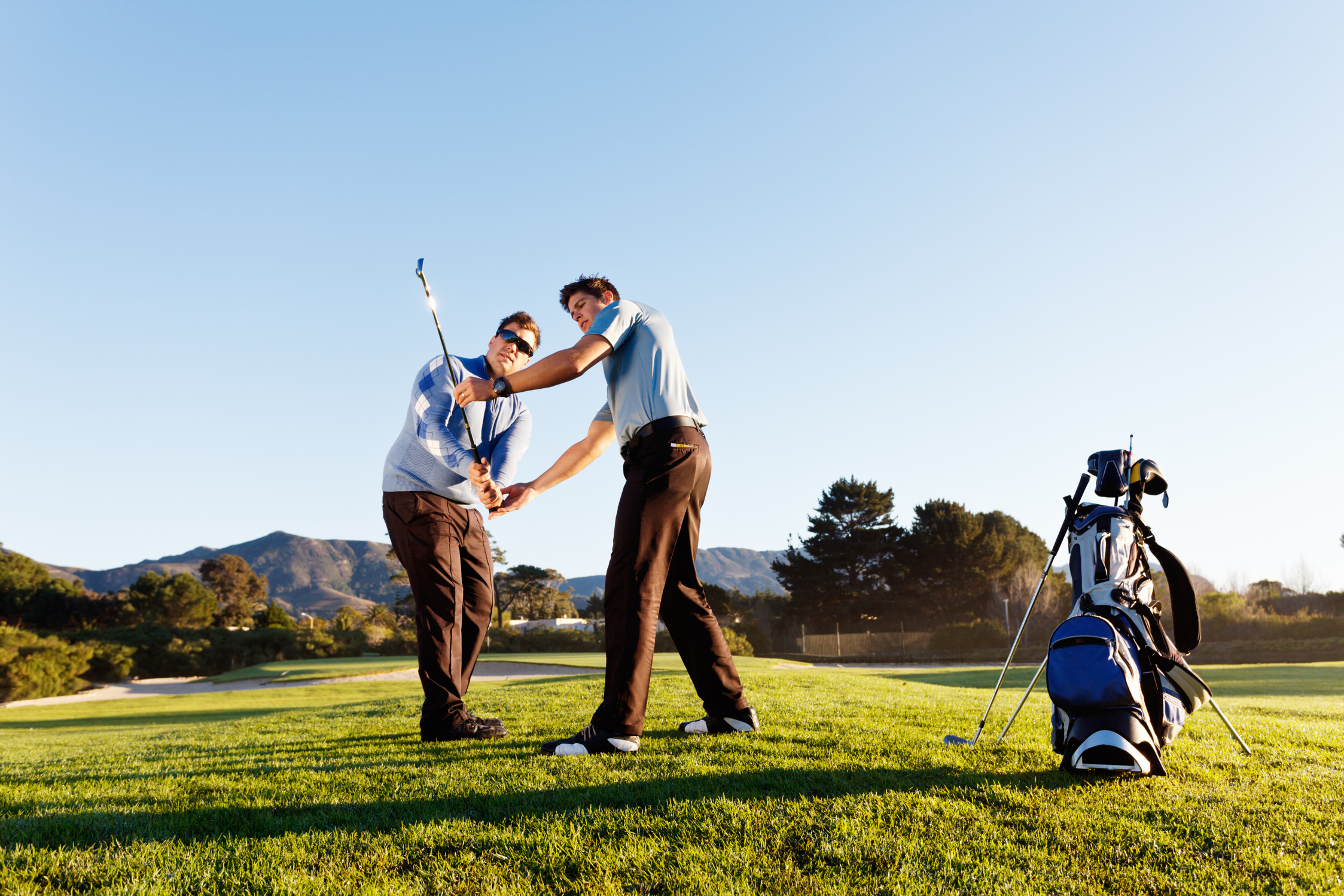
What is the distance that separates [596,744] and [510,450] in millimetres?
1934

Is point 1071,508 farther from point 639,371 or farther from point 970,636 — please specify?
point 970,636

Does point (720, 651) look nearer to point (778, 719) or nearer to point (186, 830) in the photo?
point (778, 719)

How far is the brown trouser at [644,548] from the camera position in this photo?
3.15m

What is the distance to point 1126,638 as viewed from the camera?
102 inches

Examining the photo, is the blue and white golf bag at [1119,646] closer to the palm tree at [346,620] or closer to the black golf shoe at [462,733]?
the black golf shoe at [462,733]

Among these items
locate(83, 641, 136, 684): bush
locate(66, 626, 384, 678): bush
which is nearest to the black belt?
locate(83, 641, 136, 684): bush

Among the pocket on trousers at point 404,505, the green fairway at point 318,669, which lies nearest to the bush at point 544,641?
the green fairway at point 318,669

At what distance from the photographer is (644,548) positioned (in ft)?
10.5

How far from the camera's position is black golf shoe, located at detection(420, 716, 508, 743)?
367 cm

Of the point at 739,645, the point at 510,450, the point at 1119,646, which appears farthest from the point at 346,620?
the point at 1119,646

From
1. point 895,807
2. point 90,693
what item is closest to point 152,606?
point 90,693

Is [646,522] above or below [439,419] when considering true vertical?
below

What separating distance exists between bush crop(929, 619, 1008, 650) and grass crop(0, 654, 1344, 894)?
30.8 m

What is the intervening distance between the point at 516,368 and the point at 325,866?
3044 millimetres
